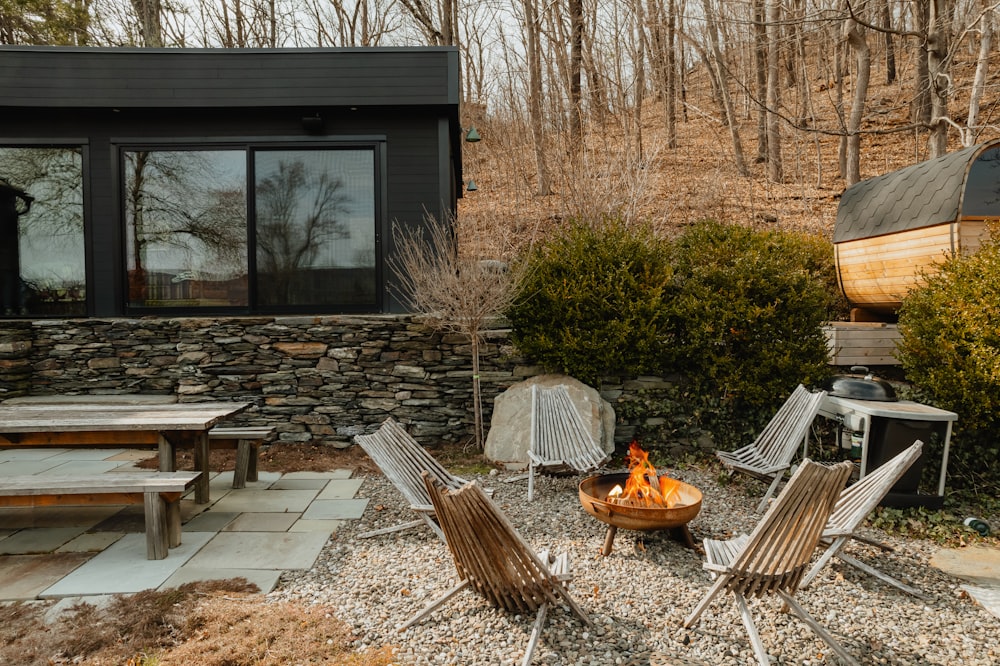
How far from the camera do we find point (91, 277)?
6688 mm

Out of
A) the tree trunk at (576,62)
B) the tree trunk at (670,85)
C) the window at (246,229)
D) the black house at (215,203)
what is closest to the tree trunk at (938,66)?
the tree trunk at (670,85)

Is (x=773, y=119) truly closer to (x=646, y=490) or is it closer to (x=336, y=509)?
(x=646, y=490)

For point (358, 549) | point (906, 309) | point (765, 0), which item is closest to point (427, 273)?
point (358, 549)

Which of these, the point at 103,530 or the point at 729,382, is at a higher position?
the point at 729,382

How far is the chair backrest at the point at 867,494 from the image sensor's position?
2.95 meters

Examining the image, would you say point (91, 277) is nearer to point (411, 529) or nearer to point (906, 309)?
point (411, 529)

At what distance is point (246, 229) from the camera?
673cm

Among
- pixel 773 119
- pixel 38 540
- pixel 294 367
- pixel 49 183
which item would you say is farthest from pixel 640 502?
pixel 773 119

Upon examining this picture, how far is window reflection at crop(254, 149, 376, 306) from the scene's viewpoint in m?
6.71

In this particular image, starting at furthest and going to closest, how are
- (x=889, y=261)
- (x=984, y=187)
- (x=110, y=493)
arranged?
(x=889, y=261) → (x=984, y=187) → (x=110, y=493)

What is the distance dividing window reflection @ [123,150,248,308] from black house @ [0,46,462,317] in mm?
13

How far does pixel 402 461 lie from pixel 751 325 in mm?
3477

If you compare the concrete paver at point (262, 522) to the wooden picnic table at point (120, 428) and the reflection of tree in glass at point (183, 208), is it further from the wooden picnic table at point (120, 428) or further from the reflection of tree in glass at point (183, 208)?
the reflection of tree in glass at point (183, 208)

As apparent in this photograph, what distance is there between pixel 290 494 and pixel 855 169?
11.2 meters
